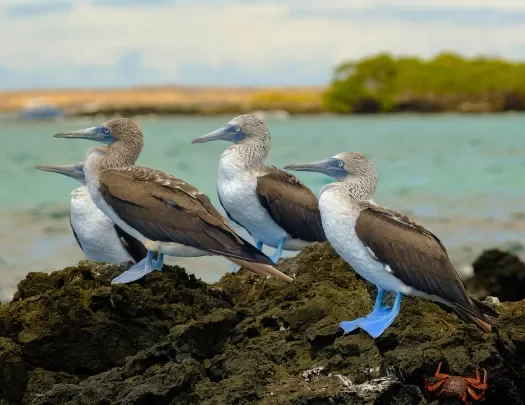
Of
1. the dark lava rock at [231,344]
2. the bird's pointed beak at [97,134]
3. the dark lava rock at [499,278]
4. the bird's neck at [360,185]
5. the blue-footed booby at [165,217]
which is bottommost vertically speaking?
the dark lava rock at [499,278]

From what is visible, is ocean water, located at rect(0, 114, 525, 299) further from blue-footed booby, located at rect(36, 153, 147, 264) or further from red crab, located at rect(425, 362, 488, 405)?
red crab, located at rect(425, 362, 488, 405)

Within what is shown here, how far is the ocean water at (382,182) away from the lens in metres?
17.9

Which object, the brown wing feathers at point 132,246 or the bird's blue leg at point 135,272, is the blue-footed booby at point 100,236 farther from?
the bird's blue leg at point 135,272

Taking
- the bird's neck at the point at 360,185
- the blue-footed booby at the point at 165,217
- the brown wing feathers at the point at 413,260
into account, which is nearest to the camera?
the brown wing feathers at the point at 413,260

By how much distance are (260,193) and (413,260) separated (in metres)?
2.53

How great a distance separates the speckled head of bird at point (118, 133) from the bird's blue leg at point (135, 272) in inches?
42.4

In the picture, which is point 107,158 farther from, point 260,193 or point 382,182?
point 382,182

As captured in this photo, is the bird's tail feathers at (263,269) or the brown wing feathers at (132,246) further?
the brown wing feathers at (132,246)

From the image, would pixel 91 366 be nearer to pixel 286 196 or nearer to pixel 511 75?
pixel 286 196

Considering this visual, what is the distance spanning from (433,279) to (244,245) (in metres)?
1.35

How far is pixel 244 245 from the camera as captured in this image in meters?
7.50

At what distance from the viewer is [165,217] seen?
303 inches

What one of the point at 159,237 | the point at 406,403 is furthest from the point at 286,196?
the point at 406,403

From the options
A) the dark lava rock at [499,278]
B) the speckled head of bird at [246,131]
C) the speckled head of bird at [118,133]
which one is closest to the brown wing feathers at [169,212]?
the speckled head of bird at [118,133]
